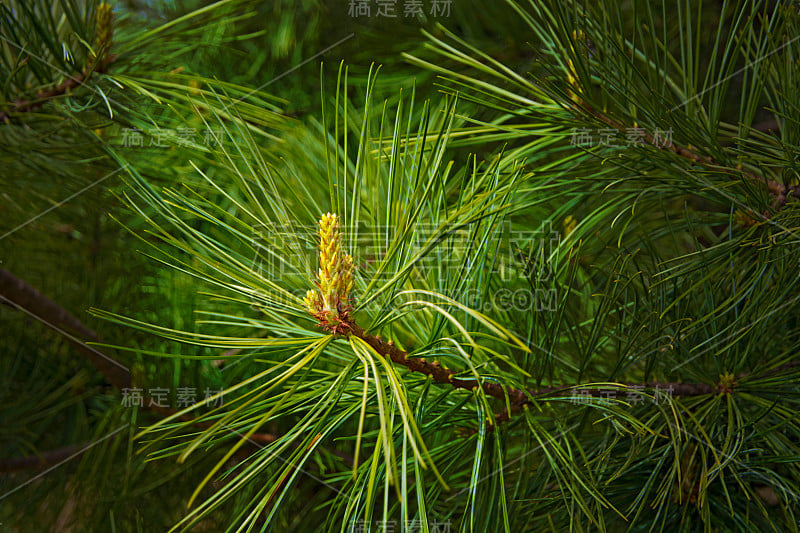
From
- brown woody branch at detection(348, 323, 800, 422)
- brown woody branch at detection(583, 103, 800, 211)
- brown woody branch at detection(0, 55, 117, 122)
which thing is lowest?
brown woody branch at detection(348, 323, 800, 422)

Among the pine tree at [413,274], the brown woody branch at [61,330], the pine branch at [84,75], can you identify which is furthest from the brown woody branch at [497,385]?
the pine branch at [84,75]

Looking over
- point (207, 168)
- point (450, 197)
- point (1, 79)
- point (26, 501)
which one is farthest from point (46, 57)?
point (26, 501)

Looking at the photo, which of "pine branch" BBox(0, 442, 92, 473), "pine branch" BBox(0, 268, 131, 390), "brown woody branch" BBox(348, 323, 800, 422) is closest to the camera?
"brown woody branch" BBox(348, 323, 800, 422)

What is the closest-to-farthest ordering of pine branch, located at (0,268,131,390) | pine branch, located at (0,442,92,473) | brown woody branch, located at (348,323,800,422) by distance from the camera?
brown woody branch, located at (348,323,800,422)
pine branch, located at (0,268,131,390)
pine branch, located at (0,442,92,473)

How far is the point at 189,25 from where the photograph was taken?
51cm

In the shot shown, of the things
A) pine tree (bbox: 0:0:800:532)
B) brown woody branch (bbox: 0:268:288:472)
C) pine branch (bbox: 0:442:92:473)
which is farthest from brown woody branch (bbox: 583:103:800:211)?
pine branch (bbox: 0:442:92:473)

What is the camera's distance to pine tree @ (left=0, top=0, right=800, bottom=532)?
0.90 feet

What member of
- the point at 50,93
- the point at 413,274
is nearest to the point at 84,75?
the point at 50,93

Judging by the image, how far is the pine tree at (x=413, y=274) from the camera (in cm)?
27

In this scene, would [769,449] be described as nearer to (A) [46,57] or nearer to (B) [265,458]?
(B) [265,458]

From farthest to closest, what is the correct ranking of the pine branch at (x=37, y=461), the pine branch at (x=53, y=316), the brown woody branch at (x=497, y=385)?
the pine branch at (x=37, y=461)
the pine branch at (x=53, y=316)
the brown woody branch at (x=497, y=385)

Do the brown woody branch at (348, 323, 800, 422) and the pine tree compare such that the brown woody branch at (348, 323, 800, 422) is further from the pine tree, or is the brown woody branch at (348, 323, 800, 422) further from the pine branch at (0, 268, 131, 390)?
the pine branch at (0, 268, 131, 390)

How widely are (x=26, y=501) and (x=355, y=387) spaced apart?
48 centimetres

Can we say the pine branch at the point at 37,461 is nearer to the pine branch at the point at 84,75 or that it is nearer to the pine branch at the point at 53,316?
the pine branch at the point at 53,316
